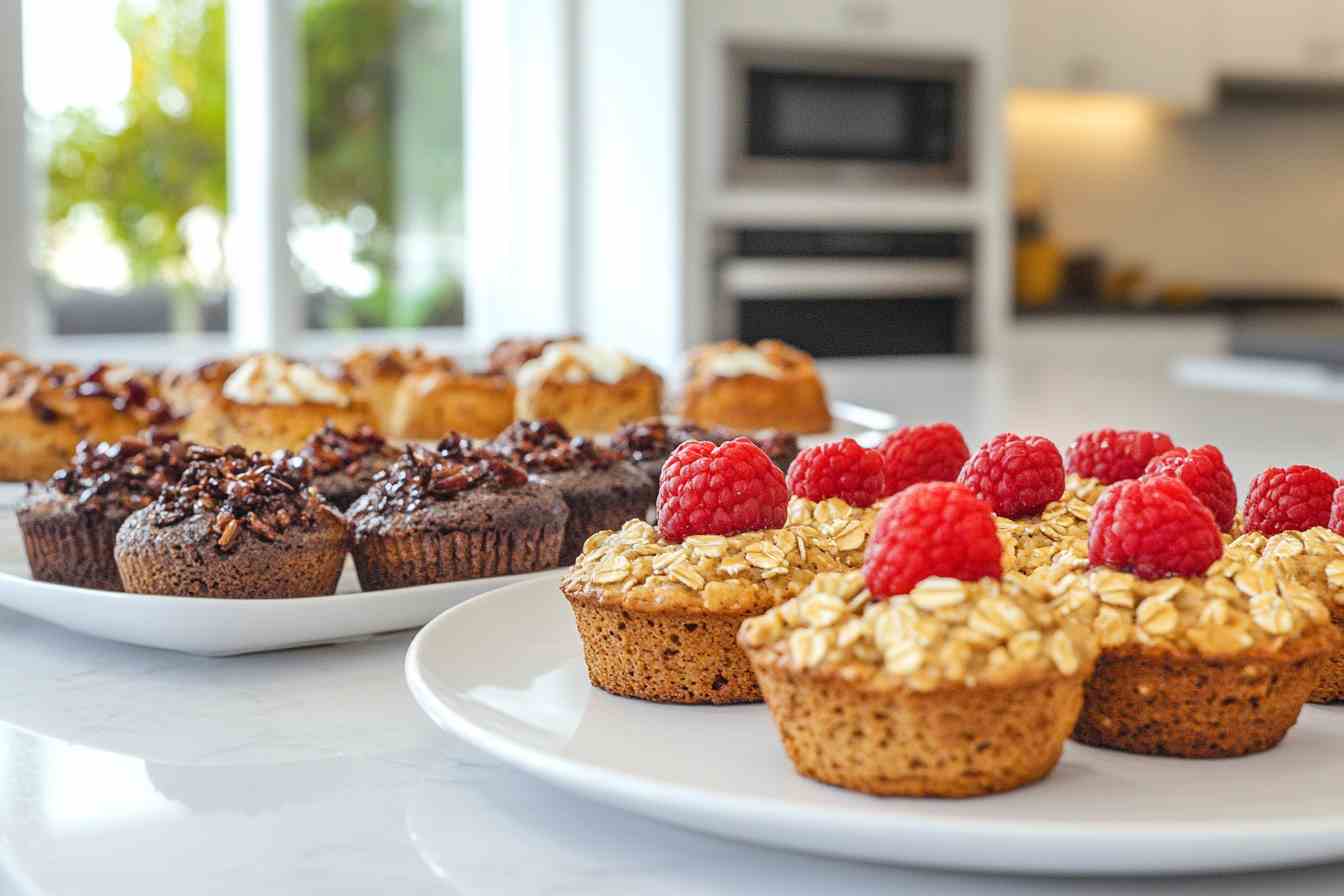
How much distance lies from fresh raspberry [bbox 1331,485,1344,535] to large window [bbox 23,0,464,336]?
4.31 metres

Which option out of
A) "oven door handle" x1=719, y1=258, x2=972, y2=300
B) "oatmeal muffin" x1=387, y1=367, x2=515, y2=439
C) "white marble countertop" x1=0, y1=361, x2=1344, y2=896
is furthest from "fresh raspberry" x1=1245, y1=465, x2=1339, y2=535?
"oven door handle" x1=719, y1=258, x2=972, y2=300

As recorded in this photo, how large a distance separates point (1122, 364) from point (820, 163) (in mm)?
1464

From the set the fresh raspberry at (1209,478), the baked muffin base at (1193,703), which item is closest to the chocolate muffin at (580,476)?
the fresh raspberry at (1209,478)

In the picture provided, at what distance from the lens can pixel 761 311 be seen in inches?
204

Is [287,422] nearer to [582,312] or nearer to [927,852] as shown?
[927,852]

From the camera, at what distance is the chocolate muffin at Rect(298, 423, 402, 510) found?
154 centimetres

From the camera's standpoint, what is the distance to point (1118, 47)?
228 inches

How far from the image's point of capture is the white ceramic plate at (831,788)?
2.39 ft

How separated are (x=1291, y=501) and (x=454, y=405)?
5.48 feet

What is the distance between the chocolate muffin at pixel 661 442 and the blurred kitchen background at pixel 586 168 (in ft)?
10.6

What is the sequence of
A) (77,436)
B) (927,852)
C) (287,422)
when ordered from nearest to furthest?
(927,852), (77,436), (287,422)

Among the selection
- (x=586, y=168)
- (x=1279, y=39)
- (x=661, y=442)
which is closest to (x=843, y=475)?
(x=661, y=442)

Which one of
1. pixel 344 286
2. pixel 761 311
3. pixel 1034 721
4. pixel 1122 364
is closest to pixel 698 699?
pixel 1034 721

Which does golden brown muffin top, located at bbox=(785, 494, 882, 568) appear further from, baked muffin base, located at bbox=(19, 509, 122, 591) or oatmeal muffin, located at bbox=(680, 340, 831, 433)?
oatmeal muffin, located at bbox=(680, 340, 831, 433)
